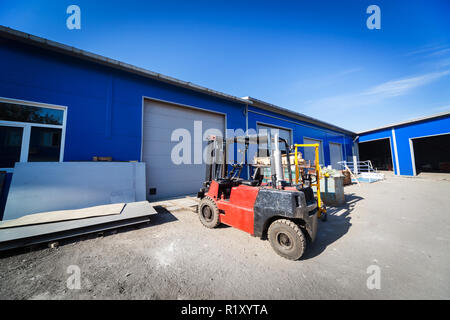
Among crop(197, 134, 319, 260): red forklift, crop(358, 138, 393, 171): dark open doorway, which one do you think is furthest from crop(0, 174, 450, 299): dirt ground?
crop(358, 138, 393, 171): dark open doorway

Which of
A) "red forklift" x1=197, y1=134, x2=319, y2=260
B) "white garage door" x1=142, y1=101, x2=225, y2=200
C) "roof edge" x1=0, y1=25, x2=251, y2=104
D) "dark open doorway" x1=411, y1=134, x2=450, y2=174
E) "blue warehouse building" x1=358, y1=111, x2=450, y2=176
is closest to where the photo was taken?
"red forklift" x1=197, y1=134, x2=319, y2=260

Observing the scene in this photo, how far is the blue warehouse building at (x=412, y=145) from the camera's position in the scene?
47.6 ft

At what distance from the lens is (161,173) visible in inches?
282

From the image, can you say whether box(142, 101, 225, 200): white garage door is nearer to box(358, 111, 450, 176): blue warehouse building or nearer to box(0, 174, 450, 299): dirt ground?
box(0, 174, 450, 299): dirt ground

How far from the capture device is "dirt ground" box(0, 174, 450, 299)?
6.57ft

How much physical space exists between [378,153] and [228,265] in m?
34.9

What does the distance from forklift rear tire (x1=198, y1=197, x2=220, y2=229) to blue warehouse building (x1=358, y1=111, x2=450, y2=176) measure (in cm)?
2144

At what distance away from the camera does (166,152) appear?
7359 mm

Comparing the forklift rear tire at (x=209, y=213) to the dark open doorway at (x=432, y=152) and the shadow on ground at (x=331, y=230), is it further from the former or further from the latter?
the dark open doorway at (x=432, y=152)

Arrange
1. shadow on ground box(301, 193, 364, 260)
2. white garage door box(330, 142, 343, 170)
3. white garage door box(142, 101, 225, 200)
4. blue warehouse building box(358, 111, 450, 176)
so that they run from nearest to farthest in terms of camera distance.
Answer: shadow on ground box(301, 193, 364, 260)
white garage door box(142, 101, 225, 200)
blue warehouse building box(358, 111, 450, 176)
white garage door box(330, 142, 343, 170)

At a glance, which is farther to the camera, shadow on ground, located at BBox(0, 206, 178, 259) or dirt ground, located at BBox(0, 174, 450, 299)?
shadow on ground, located at BBox(0, 206, 178, 259)

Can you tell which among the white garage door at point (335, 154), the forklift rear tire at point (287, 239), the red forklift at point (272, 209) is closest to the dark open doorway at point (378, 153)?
the white garage door at point (335, 154)

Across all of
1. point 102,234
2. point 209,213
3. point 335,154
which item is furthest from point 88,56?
point 335,154
